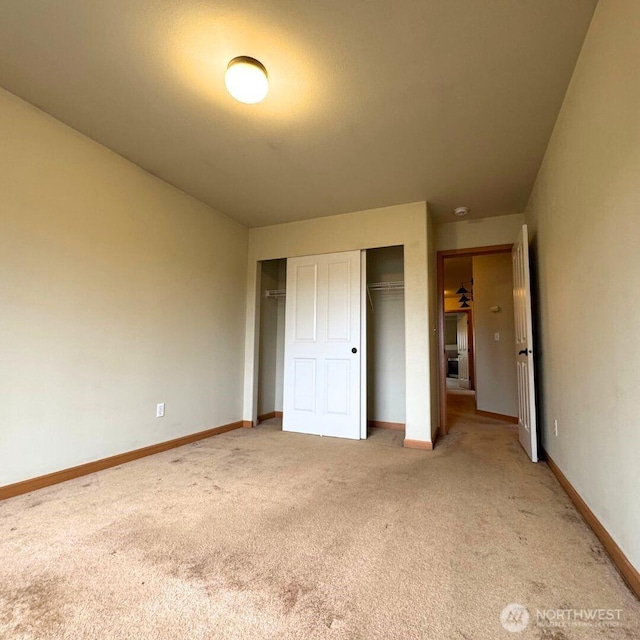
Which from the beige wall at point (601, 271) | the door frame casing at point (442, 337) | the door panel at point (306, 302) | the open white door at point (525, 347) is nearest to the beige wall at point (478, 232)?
the door frame casing at point (442, 337)

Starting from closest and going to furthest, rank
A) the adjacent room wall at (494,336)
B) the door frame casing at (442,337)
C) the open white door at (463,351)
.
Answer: the door frame casing at (442,337), the adjacent room wall at (494,336), the open white door at (463,351)

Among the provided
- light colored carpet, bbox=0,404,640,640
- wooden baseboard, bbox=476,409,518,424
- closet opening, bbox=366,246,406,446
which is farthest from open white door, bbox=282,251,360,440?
wooden baseboard, bbox=476,409,518,424

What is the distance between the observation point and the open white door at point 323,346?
3.70m

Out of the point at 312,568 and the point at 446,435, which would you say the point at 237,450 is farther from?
the point at 446,435

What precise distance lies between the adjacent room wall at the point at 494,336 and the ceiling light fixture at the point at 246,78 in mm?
→ 4212

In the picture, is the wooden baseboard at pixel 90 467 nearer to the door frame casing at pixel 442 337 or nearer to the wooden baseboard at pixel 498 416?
the door frame casing at pixel 442 337

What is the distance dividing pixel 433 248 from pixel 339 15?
2679 millimetres

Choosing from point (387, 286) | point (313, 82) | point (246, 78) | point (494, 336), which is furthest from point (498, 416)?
point (246, 78)

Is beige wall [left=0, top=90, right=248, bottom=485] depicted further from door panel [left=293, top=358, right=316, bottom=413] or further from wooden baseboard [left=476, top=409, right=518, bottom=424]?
wooden baseboard [left=476, top=409, right=518, bottom=424]

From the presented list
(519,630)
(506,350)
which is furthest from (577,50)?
(506,350)

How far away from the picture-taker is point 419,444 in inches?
126

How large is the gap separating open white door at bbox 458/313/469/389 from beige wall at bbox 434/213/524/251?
233 inches

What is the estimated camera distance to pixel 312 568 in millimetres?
1396

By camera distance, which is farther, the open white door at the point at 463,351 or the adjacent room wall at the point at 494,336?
the open white door at the point at 463,351
